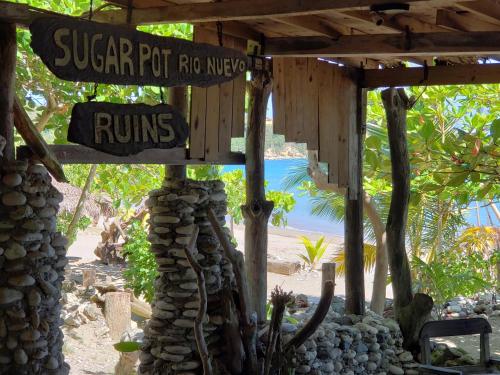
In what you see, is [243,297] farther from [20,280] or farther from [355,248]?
[355,248]

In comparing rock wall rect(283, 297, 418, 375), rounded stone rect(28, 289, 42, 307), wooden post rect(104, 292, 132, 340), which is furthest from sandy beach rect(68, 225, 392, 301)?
rounded stone rect(28, 289, 42, 307)

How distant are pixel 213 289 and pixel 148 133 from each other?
5.28 feet

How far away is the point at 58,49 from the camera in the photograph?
224 cm

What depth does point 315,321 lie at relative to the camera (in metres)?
3.99

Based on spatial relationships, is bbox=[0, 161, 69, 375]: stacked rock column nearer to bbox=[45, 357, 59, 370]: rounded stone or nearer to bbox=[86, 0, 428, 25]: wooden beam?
bbox=[45, 357, 59, 370]: rounded stone

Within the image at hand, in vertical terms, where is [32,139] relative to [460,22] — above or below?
below

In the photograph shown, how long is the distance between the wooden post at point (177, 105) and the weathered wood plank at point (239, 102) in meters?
0.35

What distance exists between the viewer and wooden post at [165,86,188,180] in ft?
13.1

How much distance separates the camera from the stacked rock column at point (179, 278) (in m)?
3.88

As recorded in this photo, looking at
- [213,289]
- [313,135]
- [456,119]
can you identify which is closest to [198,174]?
[313,135]

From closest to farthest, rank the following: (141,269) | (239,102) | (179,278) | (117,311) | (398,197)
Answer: (179,278) < (239,102) < (398,197) < (141,269) < (117,311)

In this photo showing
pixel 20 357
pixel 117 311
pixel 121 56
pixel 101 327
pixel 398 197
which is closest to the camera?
pixel 121 56

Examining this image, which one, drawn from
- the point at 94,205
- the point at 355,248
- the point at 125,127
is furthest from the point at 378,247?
the point at 94,205

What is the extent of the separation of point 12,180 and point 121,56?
2.39 feet
